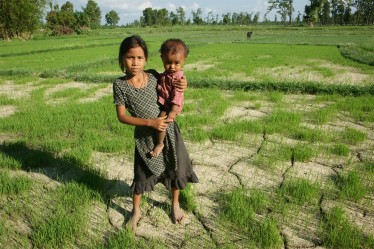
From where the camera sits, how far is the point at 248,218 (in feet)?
7.10

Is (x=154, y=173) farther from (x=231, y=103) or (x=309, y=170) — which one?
(x=231, y=103)

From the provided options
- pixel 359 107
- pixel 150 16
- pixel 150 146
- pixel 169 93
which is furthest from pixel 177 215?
pixel 150 16

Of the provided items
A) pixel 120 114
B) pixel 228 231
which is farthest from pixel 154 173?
pixel 228 231

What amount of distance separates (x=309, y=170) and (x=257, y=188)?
0.71m

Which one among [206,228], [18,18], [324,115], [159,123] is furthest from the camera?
[18,18]

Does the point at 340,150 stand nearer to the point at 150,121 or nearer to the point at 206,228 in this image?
the point at 206,228

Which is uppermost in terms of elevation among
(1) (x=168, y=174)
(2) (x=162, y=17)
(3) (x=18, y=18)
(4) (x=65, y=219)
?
(2) (x=162, y=17)

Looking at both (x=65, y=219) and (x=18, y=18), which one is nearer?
(x=65, y=219)

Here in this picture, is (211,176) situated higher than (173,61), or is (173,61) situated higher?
(173,61)

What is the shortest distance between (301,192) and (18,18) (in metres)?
38.7

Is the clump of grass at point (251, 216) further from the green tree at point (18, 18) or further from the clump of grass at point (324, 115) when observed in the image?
the green tree at point (18, 18)

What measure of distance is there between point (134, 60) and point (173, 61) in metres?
0.27

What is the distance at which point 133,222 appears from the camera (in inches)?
84.7

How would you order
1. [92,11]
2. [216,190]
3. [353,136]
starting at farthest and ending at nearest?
[92,11] < [353,136] < [216,190]
